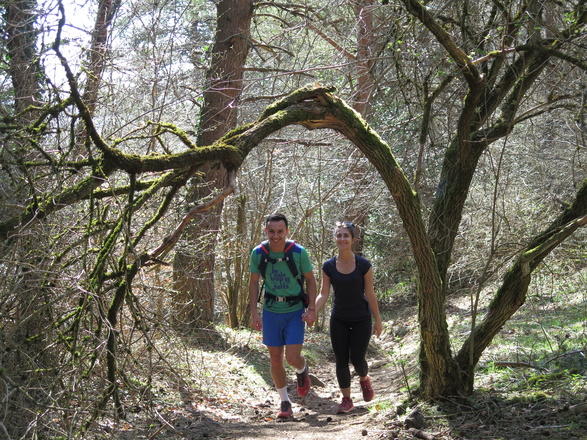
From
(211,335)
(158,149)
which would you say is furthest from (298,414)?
(158,149)

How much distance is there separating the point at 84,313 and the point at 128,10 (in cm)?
605

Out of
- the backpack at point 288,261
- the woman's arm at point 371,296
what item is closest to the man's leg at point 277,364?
the backpack at point 288,261

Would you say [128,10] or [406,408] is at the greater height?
[128,10]

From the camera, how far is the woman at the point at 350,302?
6.75 m

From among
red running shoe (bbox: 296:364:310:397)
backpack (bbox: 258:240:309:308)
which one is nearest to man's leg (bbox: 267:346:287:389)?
red running shoe (bbox: 296:364:310:397)

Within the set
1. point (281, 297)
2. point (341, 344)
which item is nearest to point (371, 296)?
point (341, 344)

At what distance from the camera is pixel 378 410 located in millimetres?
6754

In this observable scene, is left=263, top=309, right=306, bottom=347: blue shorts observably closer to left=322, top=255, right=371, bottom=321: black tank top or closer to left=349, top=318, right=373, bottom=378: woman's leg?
left=322, top=255, right=371, bottom=321: black tank top

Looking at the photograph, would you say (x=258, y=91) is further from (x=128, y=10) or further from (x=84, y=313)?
(x=84, y=313)

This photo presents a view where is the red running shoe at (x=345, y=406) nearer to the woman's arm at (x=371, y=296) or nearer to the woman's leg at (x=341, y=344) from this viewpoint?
the woman's leg at (x=341, y=344)

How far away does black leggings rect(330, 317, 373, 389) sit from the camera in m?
6.83

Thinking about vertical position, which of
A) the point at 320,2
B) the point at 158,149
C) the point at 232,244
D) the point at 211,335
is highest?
the point at 320,2

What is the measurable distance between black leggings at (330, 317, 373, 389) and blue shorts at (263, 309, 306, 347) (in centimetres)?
45

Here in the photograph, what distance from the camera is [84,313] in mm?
4250
